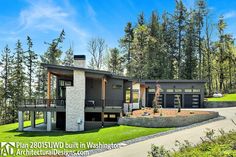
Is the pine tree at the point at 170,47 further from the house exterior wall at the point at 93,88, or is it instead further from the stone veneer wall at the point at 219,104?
the house exterior wall at the point at 93,88

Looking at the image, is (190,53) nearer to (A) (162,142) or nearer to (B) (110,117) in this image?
(B) (110,117)

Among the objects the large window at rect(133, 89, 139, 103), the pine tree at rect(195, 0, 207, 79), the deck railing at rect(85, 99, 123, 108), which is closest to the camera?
the deck railing at rect(85, 99, 123, 108)

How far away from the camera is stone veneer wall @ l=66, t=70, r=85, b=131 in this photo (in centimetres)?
2294

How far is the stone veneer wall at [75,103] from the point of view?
22938 millimetres

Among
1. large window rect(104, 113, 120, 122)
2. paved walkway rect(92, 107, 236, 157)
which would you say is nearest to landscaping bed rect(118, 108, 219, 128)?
paved walkway rect(92, 107, 236, 157)

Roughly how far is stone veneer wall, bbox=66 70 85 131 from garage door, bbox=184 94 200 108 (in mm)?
18782

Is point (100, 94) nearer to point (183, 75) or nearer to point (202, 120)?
point (202, 120)

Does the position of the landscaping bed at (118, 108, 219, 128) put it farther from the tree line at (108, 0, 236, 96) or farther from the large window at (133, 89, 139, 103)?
the tree line at (108, 0, 236, 96)

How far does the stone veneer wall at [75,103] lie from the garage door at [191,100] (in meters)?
18.8

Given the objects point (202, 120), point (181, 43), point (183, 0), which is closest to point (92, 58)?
point (181, 43)

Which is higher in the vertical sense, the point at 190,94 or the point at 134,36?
the point at 134,36

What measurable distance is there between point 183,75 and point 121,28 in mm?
14264

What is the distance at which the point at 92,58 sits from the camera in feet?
172

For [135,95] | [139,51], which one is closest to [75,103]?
[135,95]
